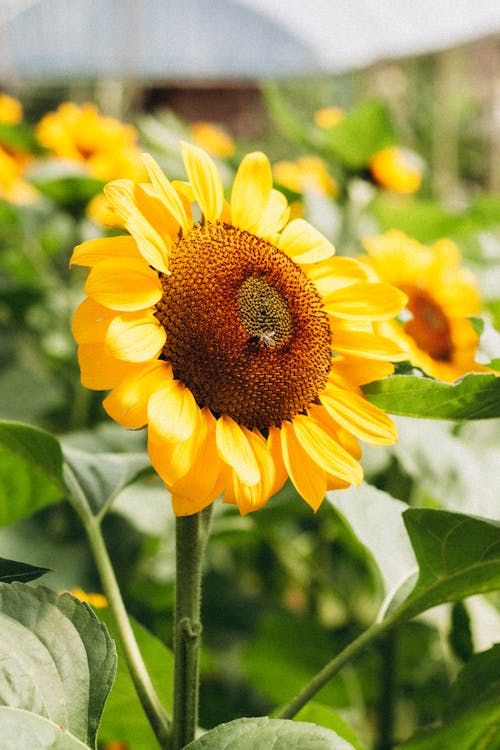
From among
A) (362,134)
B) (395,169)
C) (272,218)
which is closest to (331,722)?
(272,218)

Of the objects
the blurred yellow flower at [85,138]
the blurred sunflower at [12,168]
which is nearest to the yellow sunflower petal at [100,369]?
the blurred sunflower at [12,168]

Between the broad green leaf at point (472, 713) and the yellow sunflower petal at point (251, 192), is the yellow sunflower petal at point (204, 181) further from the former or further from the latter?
the broad green leaf at point (472, 713)

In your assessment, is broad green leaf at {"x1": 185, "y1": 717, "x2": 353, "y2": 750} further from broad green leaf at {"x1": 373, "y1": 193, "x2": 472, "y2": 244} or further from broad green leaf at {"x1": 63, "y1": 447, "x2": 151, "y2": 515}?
broad green leaf at {"x1": 373, "y1": 193, "x2": 472, "y2": 244}

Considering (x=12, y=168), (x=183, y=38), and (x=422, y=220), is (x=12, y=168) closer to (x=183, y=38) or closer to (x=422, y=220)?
(x=422, y=220)

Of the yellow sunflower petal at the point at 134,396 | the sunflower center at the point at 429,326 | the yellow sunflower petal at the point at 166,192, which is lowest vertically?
the sunflower center at the point at 429,326

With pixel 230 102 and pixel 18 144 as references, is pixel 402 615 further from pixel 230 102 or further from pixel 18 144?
pixel 230 102

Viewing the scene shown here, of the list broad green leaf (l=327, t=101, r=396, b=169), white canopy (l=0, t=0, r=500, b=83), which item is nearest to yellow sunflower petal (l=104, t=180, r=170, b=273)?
broad green leaf (l=327, t=101, r=396, b=169)
